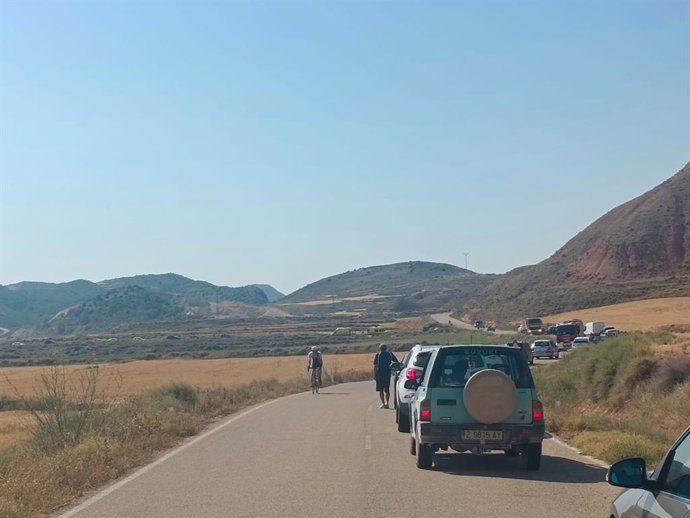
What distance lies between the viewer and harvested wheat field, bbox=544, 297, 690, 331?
6856cm

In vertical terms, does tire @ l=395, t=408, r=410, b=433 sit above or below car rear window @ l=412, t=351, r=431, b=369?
below

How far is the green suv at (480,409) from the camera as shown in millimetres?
13242

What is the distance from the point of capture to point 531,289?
122m

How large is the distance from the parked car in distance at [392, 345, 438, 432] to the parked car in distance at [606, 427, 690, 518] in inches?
490

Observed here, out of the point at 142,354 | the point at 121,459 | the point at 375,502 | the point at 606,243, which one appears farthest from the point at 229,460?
the point at 606,243

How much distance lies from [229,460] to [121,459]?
1682 millimetres

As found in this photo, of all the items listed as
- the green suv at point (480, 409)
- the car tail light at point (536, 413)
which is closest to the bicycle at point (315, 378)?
the green suv at point (480, 409)

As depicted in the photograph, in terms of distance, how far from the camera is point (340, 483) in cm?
1249

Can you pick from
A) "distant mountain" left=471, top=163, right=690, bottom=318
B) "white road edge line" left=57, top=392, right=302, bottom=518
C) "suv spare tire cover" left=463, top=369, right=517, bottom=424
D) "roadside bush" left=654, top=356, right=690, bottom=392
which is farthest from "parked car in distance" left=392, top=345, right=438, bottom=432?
"distant mountain" left=471, top=163, right=690, bottom=318

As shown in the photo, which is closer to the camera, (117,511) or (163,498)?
(117,511)

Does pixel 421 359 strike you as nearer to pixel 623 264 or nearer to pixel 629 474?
pixel 629 474

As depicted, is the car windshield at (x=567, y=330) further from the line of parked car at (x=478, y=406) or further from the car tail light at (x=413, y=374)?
the line of parked car at (x=478, y=406)

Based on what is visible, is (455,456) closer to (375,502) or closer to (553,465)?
(553,465)

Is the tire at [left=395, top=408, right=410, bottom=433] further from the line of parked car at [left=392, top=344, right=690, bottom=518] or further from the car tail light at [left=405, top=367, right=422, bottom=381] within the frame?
the line of parked car at [left=392, top=344, right=690, bottom=518]
